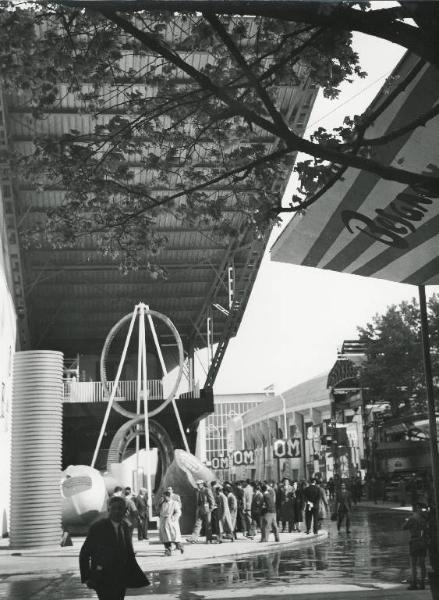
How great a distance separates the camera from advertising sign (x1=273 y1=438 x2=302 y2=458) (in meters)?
32.4

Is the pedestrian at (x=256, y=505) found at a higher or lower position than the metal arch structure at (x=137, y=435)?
lower

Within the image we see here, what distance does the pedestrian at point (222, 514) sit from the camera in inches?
822

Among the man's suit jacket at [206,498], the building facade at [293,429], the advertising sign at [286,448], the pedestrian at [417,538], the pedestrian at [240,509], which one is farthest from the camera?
the building facade at [293,429]

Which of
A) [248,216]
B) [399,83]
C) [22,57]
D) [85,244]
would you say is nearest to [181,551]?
[248,216]

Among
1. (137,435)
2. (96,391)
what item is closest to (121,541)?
(137,435)

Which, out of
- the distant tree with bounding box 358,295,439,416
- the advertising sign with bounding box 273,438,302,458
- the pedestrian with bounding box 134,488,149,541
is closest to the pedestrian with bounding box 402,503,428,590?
the pedestrian with bounding box 134,488,149,541

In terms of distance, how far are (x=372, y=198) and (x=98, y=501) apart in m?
21.1

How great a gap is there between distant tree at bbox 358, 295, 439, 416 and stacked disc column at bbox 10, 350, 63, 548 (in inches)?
1062

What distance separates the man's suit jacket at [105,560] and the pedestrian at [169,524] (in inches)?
399

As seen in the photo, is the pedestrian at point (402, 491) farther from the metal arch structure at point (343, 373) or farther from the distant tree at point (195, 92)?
the distant tree at point (195, 92)

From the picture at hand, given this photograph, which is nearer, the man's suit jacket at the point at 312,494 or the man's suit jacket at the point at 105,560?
the man's suit jacket at the point at 105,560

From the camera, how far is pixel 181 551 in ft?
57.2

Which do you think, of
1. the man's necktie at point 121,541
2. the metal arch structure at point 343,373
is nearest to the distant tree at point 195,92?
the man's necktie at point 121,541

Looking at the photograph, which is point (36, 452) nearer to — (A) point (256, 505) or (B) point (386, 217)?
(A) point (256, 505)
